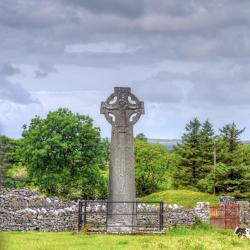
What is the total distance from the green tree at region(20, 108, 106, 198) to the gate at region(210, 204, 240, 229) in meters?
25.9

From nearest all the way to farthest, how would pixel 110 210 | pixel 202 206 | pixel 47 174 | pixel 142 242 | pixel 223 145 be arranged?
pixel 142 242 < pixel 110 210 < pixel 202 206 < pixel 47 174 < pixel 223 145

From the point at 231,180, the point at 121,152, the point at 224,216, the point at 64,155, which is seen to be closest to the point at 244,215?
the point at 224,216

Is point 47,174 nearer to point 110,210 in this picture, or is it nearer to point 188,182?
point 188,182

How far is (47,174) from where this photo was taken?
2467 inches

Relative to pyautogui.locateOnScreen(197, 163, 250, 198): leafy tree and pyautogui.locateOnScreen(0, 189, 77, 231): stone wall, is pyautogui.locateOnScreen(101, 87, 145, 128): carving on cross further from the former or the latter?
pyautogui.locateOnScreen(197, 163, 250, 198): leafy tree

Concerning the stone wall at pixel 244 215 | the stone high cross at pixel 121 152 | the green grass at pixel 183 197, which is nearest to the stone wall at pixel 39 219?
the stone high cross at pixel 121 152

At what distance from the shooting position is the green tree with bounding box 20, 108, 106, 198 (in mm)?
63000

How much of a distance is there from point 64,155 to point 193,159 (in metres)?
19.9

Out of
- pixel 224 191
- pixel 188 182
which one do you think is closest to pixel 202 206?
pixel 224 191

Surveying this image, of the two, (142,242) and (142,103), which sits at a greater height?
(142,103)

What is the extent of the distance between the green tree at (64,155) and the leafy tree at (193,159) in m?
15.0

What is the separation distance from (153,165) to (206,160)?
6780 millimetres

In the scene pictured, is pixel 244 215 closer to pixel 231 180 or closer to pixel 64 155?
pixel 231 180

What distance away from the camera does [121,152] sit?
A: 30.0 m
